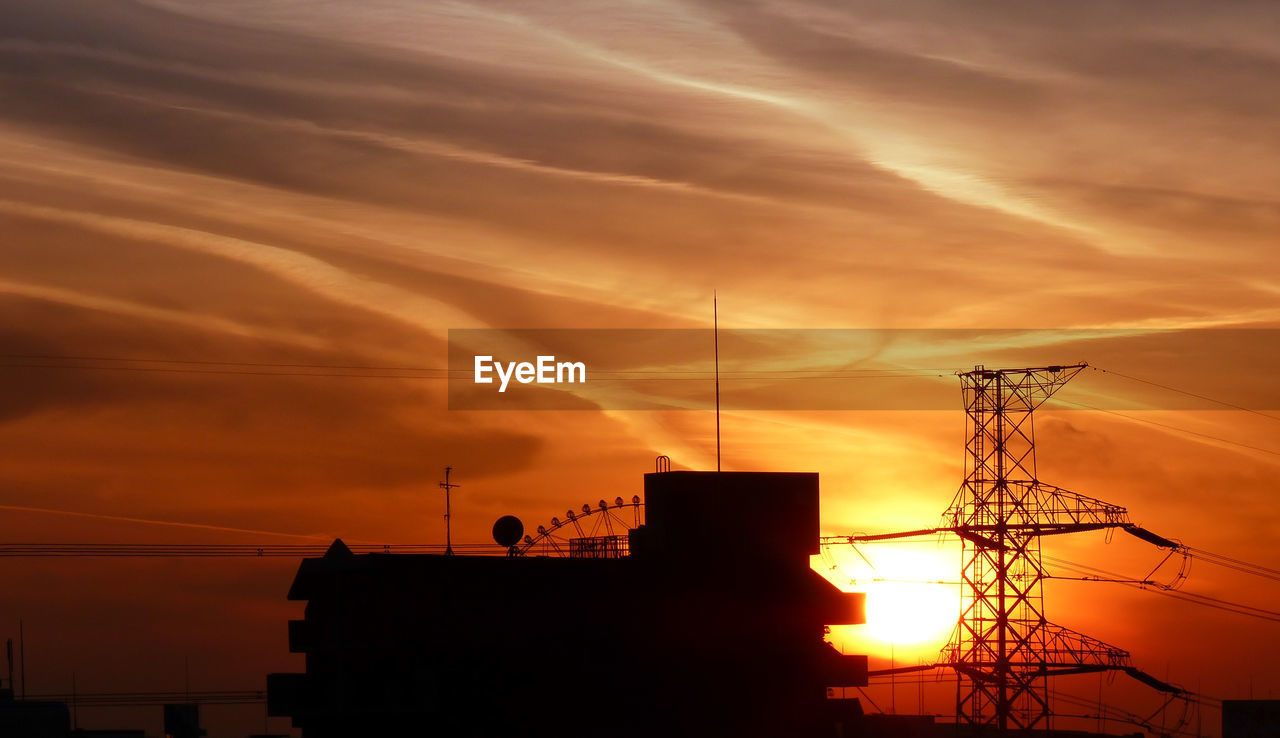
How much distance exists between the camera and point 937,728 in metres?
172

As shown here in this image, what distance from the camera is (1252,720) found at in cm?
17825

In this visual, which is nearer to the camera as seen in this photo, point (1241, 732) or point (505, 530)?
point (505, 530)

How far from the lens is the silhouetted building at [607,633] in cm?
7919

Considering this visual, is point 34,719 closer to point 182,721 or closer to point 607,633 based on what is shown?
point 182,721

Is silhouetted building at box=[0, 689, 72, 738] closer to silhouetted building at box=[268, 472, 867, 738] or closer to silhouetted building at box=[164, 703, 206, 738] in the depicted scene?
silhouetted building at box=[164, 703, 206, 738]

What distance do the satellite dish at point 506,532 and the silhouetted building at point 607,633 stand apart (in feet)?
6.39

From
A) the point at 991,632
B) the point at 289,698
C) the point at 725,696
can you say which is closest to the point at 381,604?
the point at 289,698

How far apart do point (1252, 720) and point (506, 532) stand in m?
124

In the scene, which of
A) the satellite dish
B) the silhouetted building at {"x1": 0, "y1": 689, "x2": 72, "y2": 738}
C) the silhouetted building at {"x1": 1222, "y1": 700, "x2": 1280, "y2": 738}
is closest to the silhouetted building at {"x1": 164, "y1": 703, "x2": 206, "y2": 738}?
the silhouetted building at {"x1": 0, "y1": 689, "x2": 72, "y2": 738}

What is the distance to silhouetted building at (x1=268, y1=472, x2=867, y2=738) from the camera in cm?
7919

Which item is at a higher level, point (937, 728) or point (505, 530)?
point (505, 530)

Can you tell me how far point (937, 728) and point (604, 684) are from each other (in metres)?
96.7

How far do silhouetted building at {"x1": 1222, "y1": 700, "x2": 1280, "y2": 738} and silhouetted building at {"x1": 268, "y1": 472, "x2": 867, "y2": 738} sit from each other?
345ft

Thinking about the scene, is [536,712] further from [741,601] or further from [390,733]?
[741,601]
